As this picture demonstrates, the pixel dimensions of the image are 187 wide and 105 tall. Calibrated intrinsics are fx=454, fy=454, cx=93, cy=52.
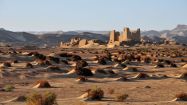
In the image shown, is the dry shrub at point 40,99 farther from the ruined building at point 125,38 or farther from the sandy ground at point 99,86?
the ruined building at point 125,38

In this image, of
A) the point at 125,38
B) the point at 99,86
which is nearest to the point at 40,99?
the point at 99,86

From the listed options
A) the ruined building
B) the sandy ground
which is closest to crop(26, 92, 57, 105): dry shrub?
the sandy ground

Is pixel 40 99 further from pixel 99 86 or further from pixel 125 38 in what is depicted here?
pixel 125 38

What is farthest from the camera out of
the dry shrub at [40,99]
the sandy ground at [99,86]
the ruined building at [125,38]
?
the ruined building at [125,38]

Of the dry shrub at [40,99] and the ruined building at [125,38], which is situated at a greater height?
the dry shrub at [40,99]

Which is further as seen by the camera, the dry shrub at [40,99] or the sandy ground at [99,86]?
the sandy ground at [99,86]

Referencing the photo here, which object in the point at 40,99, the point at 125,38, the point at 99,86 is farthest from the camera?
the point at 125,38

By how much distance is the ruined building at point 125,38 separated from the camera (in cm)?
12250

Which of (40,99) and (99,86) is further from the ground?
(40,99)

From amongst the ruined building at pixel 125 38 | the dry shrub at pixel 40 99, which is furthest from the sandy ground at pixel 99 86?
the ruined building at pixel 125 38

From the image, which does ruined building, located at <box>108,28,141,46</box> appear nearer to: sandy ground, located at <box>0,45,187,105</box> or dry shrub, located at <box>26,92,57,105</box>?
sandy ground, located at <box>0,45,187,105</box>

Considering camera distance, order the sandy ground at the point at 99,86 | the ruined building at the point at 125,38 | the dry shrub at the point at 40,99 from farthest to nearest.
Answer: the ruined building at the point at 125,38 < the sandy ground at the point at 99,86 < the dry shrub at the point at 40,99

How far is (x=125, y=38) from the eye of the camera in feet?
409

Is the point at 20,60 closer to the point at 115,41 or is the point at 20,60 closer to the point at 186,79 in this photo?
the point at 186,79
